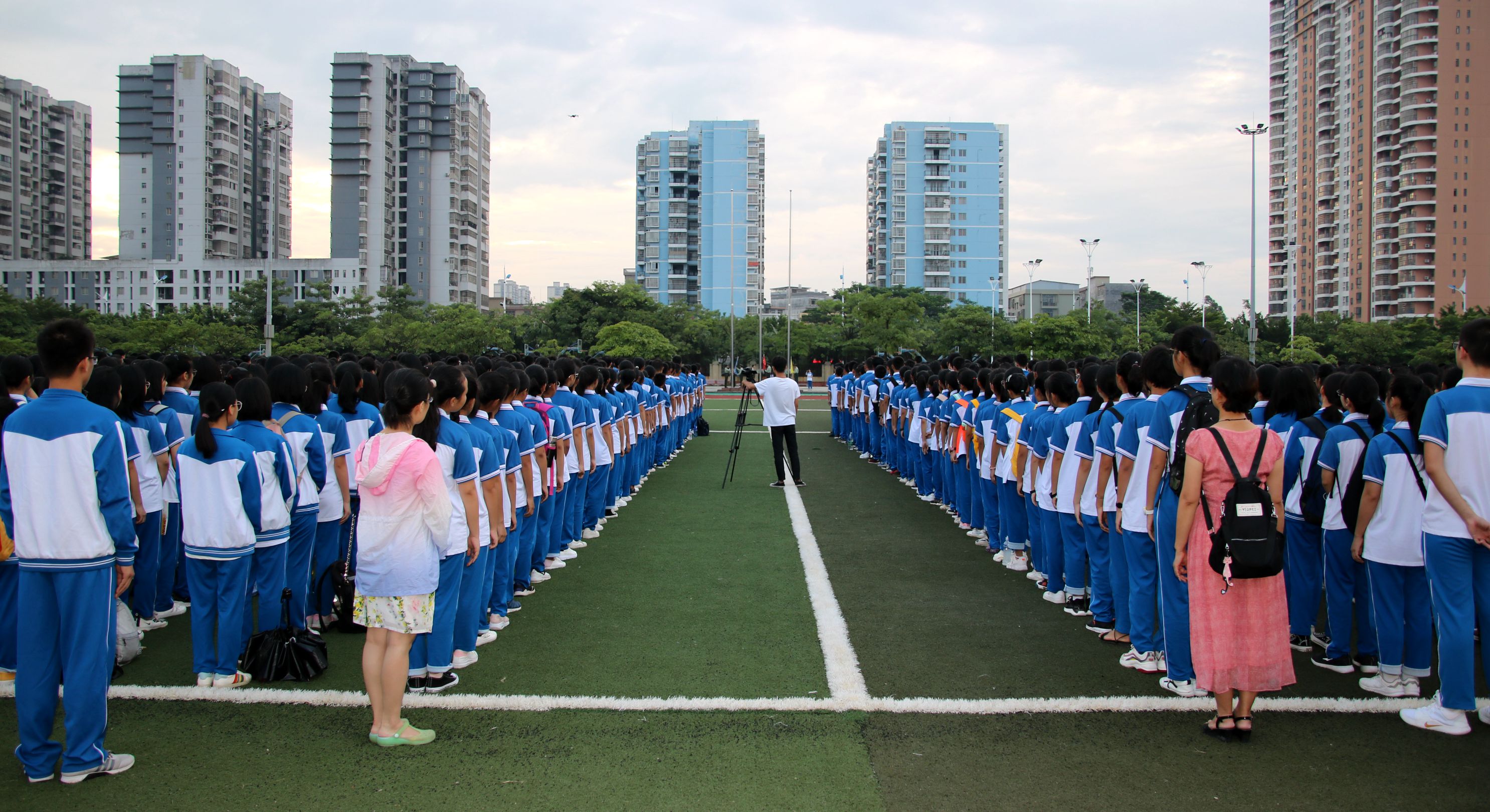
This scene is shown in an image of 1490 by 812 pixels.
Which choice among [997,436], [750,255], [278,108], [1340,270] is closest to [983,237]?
[750,255]

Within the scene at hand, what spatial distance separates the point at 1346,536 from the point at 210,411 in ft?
20.2

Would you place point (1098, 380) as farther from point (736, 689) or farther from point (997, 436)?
point (736, 689)

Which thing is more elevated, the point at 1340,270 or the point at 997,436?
the point at 1340,270

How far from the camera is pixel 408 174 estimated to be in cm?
8075

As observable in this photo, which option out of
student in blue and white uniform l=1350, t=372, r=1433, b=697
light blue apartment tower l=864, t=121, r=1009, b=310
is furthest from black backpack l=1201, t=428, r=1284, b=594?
light blue apartment tower l=864, t=121, r=1009, b=310

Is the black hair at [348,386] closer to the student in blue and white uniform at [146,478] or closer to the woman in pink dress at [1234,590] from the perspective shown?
the student in blue and white uniform at [146,478]

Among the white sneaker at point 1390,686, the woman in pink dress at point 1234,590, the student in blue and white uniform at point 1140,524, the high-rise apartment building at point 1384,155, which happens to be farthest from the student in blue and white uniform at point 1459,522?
the high-rise apartment building at point 1384,155

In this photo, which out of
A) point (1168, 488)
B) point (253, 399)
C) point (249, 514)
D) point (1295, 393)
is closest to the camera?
point (1168, 488)

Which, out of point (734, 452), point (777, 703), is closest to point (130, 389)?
point (777, 703)

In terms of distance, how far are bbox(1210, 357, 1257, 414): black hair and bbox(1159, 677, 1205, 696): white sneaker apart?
5.00 feet

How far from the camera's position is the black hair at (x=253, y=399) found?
190 inches

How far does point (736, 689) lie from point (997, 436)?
13.3 ft

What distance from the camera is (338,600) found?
222 inches

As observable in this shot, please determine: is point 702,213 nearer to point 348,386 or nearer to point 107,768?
point 348,386
